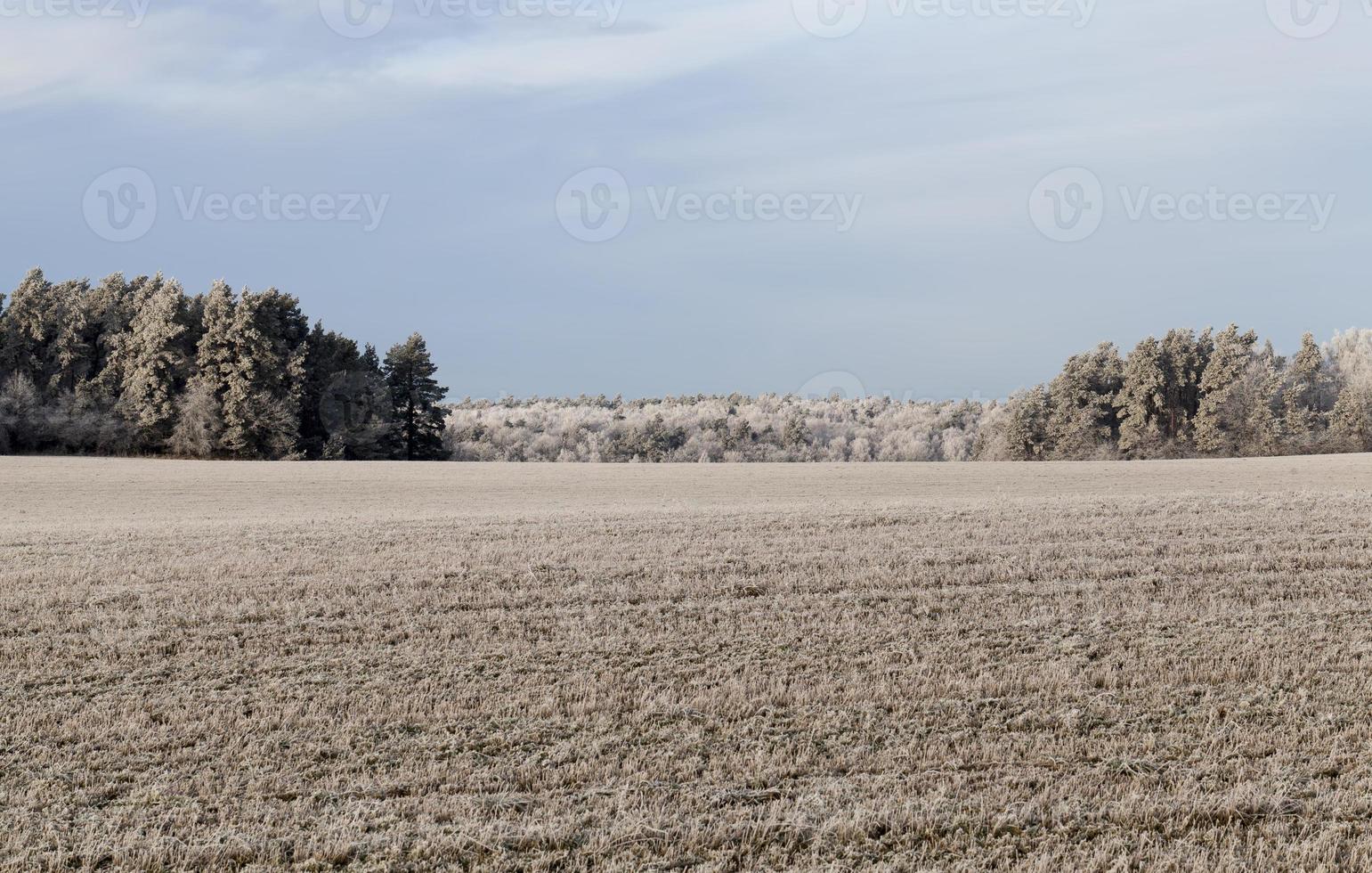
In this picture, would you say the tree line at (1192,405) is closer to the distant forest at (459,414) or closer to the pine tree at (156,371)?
the distant forest at (459,414)

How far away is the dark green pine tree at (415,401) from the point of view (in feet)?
192

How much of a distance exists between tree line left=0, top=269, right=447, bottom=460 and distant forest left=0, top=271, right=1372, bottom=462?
99mm

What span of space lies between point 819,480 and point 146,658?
104ft

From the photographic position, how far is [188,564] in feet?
49.3

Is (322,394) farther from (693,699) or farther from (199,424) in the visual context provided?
(693,699)

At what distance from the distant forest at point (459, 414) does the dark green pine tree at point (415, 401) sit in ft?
0.36

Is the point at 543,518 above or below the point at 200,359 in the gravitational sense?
below

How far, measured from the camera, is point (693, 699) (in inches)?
327

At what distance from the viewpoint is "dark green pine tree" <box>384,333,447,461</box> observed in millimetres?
58438

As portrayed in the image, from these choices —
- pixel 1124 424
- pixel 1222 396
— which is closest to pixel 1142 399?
pixel 1124 424

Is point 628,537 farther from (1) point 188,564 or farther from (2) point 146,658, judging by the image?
(2) point 146,658

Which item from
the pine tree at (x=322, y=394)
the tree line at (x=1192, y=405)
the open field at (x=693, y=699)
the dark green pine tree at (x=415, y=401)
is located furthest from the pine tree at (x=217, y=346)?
the tree line at (x=1192, y=405)

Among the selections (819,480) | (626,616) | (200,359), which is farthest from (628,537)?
(200,359)

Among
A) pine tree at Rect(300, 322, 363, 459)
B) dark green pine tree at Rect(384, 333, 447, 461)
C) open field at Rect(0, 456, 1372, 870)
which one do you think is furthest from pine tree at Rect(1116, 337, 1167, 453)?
open field at Rect(0, 456, 1372, 870)
